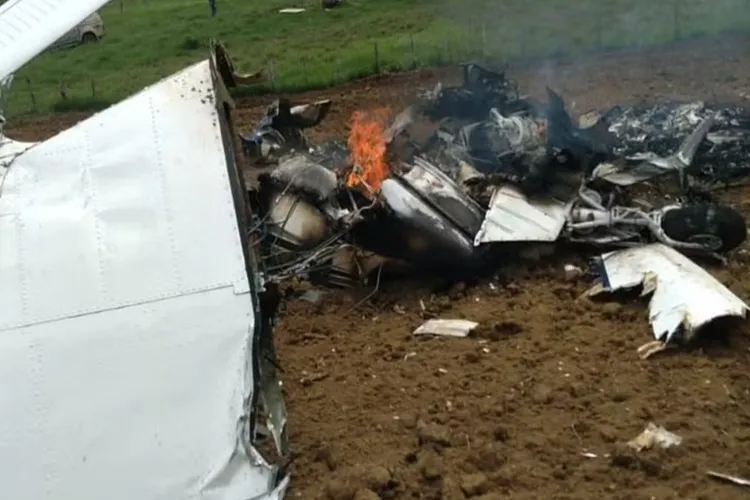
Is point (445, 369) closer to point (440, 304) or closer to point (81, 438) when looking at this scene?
point (440, 304)

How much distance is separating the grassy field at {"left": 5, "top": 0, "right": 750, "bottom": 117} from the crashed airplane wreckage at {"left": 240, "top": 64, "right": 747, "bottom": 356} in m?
5.97

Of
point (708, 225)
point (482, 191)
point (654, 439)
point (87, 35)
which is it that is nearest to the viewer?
point (654, 439)

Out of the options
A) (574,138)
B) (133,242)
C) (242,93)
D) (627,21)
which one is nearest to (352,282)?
(574,138)

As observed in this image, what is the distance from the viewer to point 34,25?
554 centimetres

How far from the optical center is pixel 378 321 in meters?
8.27

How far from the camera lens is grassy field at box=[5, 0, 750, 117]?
17741 mm

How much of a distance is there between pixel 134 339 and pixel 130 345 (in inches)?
1.3

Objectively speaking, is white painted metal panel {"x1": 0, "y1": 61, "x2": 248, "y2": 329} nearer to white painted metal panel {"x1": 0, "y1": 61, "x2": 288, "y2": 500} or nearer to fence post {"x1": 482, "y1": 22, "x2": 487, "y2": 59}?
white painted metal panel {"x1": 0, "y1": 61, "x2": 288, "y2": 500}

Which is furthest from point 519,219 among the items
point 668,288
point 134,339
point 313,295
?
point 134,339

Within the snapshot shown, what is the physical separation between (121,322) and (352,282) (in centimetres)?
425

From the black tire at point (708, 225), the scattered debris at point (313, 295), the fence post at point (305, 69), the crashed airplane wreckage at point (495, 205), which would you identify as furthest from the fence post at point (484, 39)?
the scattered debris at point (313, 295)

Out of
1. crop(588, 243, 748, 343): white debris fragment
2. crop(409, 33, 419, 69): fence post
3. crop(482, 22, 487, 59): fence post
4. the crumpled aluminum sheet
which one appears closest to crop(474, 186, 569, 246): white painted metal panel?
crop(588, 243, 748, 343): white debris fragment

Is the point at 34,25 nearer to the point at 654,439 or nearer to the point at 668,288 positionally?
the point at 654,439

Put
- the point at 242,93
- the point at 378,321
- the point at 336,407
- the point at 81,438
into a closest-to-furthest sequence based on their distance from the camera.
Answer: the point at 81,438
the point at 336,407
the point at 378,321
the point at 242,93
